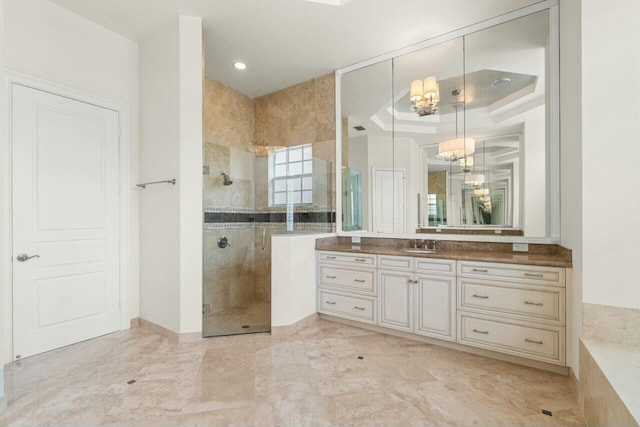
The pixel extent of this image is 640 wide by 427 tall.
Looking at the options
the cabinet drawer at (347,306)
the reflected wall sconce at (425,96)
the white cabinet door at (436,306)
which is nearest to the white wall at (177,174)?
the cabinet drawer at (347,306)

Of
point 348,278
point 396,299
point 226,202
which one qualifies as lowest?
point 396,299

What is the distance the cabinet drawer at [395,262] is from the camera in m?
2.67

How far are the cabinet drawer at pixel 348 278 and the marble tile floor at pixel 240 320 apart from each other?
27.1 inches

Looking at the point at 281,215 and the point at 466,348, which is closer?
the point at 466,348

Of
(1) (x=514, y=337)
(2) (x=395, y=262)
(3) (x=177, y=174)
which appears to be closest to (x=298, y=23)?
(3) (x=177, y=174)

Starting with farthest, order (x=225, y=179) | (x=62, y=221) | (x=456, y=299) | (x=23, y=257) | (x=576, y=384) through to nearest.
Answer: (x=225, y=179) < (x=62, y=221) < (x=456, y=299) < (x=23, y=257) < (x=576, y=384)

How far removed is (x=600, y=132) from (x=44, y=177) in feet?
13.4

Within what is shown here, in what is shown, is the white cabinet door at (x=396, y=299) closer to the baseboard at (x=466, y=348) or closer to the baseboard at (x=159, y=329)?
the baseboard at (x=466, y=348)

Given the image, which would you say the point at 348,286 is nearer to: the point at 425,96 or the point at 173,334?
the point at 173,334

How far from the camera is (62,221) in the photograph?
8.30 feet

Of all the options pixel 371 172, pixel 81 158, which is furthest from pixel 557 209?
pixel 81 158

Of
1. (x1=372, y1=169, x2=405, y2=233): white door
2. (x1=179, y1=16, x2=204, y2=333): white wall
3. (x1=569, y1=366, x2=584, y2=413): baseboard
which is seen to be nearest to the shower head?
(x1=179, y1=16, x2=204, y2=333): white wall

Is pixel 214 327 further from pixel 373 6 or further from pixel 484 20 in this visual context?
pixel 484 20

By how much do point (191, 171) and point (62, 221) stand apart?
1.19m
